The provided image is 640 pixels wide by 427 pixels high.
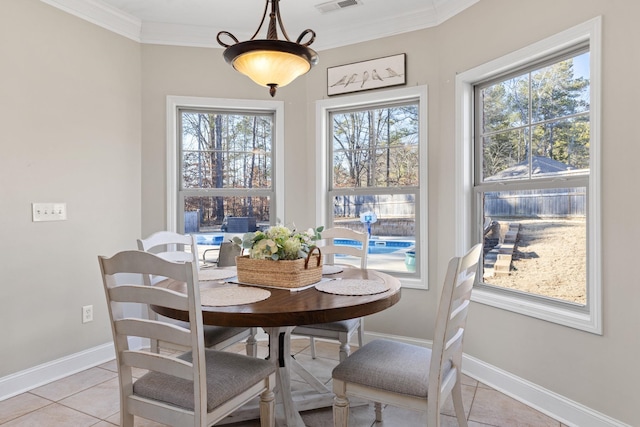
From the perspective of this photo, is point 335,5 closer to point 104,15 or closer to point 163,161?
point 104,15

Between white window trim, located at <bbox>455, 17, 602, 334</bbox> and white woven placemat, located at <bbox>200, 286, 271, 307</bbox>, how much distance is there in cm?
158

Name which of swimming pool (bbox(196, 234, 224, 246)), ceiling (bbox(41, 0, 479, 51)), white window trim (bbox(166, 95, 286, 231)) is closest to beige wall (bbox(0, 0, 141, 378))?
ceiling (bbox(41, 0, 479, 51))

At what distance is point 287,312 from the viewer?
1.44 metres

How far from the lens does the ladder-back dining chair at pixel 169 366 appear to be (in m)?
1.34

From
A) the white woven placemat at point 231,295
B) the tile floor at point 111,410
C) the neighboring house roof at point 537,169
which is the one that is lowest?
the tile floor at point 111,410

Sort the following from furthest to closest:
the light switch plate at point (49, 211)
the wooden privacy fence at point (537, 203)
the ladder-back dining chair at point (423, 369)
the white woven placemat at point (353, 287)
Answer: the light switch plate at point (49, 211) < the wooden privacy fence at point (537, 203) < the white woven placemat at point (353, 287) < the ladder-back dining chair at point (423, 369)

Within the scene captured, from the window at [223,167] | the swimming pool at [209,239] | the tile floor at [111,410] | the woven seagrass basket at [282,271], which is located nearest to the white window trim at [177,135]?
the window at [223,167]

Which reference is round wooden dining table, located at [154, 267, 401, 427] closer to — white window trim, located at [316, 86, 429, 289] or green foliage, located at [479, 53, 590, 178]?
white window trim, located at [316, 86, 429, 289]

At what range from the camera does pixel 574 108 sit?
2.19 meters

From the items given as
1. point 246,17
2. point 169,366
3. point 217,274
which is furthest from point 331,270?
point 246,17

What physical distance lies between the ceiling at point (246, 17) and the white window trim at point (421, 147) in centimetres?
47

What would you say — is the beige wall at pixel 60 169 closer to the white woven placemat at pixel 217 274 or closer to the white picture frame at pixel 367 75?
the white woven placemat at pixel 217 274

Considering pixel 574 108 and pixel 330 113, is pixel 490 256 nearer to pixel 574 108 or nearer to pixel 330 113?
pixel 574 108

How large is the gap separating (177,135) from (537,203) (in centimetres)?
275
